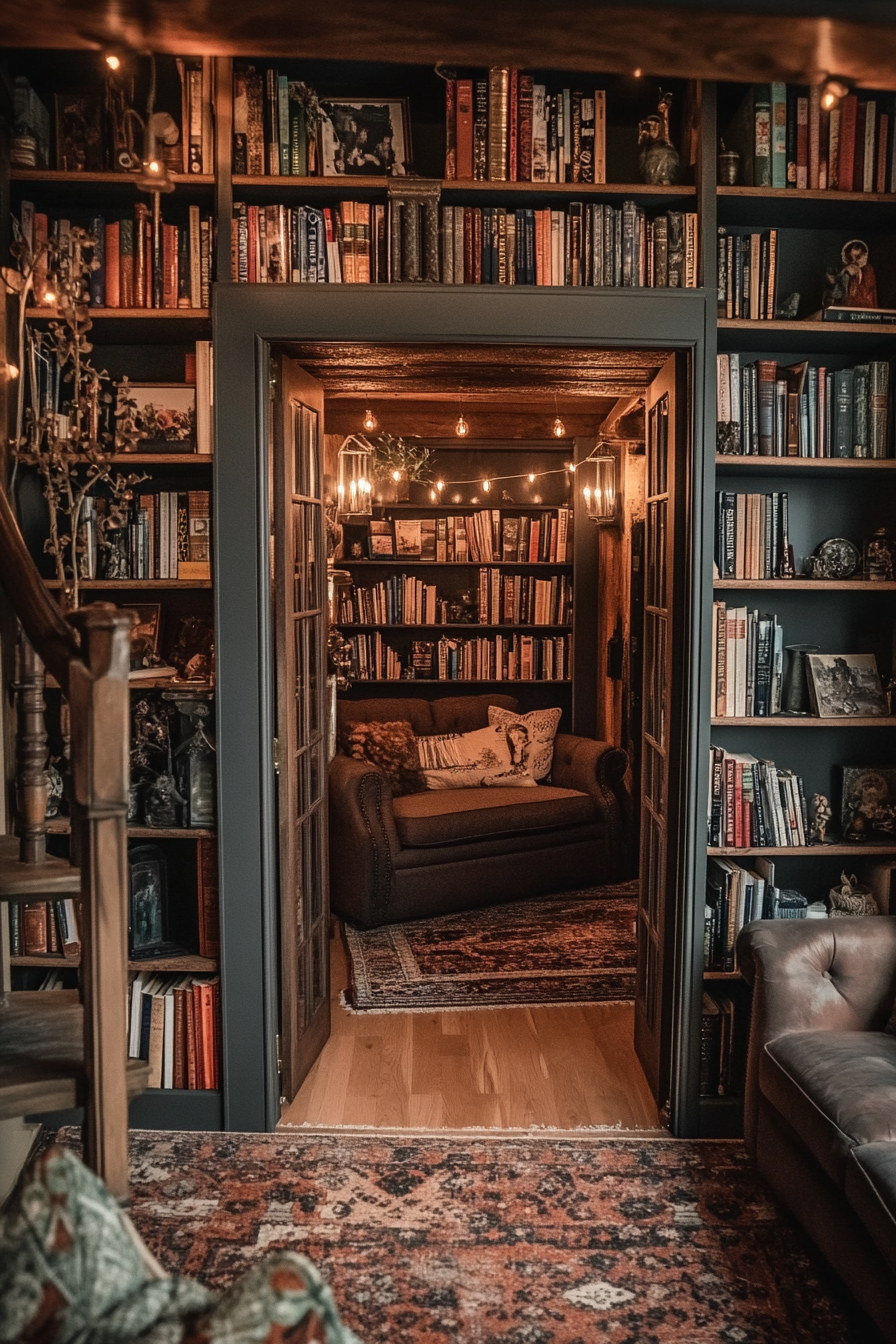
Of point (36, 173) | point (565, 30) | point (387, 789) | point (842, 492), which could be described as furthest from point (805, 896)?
point (36, 173)

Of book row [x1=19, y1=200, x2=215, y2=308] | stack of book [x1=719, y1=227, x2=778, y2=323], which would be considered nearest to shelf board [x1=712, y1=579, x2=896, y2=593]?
stack of book [x1=719, y1=227, x2=778, y2=323]

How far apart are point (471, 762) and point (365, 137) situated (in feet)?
11.6

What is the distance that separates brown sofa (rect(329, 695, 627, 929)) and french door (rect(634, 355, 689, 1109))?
1.66 meters

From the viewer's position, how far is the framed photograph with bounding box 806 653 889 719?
312cm

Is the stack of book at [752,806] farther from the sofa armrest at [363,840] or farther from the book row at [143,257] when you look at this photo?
the sofa armrest at [363,840]

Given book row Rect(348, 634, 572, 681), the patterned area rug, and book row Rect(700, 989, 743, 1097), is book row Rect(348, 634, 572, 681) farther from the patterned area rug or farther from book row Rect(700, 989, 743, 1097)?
the patterned area rug

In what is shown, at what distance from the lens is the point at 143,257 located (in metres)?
A: 2.94

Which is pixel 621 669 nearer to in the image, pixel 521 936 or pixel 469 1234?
pixel 521 936

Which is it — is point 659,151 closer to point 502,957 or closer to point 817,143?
point 817,143

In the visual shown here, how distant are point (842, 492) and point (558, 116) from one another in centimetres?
139

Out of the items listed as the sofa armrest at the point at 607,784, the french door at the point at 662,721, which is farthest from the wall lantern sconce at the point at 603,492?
the french door at the point at 662,721

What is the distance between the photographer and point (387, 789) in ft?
16.5

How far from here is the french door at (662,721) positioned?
9.94 ft

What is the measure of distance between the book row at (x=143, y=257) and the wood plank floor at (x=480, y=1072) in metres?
2.40
